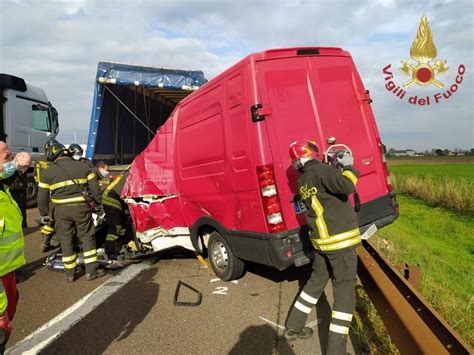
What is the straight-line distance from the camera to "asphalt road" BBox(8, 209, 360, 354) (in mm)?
3279

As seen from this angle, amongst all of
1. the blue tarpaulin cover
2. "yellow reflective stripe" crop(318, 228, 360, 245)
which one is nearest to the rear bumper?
"yellow reflective stripe" crop(318, 228, 360, 245)

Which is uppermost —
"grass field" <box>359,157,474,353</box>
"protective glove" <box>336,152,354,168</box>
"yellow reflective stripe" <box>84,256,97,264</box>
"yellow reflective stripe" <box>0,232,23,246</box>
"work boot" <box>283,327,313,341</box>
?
"protective glove" <box>336,152,354,168</box>

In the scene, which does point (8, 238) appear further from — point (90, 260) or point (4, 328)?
point (90, 260)

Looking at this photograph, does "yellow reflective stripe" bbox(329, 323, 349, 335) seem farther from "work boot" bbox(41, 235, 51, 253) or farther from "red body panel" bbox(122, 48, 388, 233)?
"work boot" bbox(41, 235, 51, 253)

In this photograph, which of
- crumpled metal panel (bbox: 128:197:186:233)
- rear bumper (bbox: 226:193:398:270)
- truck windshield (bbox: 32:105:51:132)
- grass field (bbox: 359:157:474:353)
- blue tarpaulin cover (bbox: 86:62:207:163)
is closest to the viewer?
rear bumper (bbox: 226:193:398:270)

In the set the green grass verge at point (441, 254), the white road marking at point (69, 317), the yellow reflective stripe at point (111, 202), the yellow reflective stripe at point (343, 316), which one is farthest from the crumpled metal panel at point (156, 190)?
the green grass verge at point (441, 254)

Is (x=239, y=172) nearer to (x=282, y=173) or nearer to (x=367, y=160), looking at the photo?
(x=282, y=173)

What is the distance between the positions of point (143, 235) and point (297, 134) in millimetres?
2939

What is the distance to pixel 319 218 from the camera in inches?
123

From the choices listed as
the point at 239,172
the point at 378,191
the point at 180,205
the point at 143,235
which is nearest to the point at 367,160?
the point at 378,191

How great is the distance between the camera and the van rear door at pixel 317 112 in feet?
12.4

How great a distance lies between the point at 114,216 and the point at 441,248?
6788 millimetres

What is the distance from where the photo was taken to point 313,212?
125 inches

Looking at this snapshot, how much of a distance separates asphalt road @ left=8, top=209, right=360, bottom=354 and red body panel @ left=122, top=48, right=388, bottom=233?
83 centimetres
